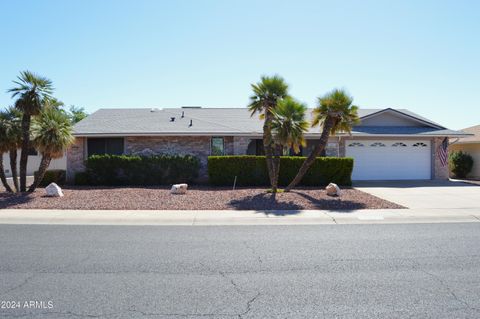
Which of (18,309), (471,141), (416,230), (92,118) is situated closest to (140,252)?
(18,309)

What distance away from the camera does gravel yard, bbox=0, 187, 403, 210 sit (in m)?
12.4

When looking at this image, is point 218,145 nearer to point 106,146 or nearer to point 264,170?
point 264,170

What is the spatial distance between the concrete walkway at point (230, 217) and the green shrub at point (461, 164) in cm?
1590

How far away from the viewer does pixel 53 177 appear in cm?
1872

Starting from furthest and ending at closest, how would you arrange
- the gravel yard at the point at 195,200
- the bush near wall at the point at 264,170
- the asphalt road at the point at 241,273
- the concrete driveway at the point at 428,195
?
the bush near wall at the point at 264,170 < the concrete driveway at the point at 428,195 < the gravel yard at the point at 195,200 < the asphalt road at the point at 241,273

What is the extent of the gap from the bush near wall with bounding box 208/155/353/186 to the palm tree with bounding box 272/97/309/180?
3759mm

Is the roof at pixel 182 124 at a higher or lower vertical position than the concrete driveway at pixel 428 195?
higher

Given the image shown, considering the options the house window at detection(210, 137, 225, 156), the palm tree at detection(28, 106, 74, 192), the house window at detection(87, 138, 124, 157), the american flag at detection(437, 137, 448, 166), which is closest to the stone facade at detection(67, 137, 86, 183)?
the house window at detection(87, 138, 124, 157)

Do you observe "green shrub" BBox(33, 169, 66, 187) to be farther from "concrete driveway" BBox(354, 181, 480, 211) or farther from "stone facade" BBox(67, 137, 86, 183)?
"concrete driveway" BBox(354, 181, 480, 211)

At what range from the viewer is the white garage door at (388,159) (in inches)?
847

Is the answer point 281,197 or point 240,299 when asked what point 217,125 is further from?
point 240,299

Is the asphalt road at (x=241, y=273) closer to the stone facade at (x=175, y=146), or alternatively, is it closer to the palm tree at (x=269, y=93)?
the palm tree at (x=269, y=93)

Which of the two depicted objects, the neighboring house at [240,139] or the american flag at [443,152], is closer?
the neighboring house at [240,139]

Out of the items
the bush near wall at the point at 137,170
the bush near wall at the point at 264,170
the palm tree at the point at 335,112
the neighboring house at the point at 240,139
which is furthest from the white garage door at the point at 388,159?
the bush near wall at the point at 137,170
